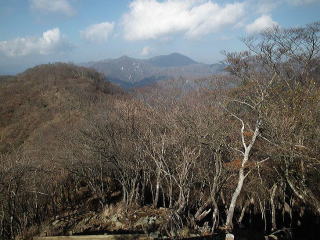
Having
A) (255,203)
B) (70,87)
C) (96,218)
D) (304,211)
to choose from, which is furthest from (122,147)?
(70,87)

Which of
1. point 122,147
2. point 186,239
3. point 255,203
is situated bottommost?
point 255,203

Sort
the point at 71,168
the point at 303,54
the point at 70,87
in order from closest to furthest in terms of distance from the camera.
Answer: the point at 71,168 → the point at 303,54 → the point at 70,87

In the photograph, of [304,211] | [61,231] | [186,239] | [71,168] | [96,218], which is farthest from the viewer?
[71,168]

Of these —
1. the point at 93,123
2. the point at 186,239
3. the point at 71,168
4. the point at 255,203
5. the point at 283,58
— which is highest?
the point at 283,58

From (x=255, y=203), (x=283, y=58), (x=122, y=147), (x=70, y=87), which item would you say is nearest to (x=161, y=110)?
(x=122, y=147)

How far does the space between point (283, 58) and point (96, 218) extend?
19.5m

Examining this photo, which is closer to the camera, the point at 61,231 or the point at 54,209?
the point at 61,231

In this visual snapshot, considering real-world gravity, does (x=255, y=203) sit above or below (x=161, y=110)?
below

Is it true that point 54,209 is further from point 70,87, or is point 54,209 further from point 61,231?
point 70,87

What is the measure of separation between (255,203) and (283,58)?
13.3m

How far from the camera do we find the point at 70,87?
76750 mm

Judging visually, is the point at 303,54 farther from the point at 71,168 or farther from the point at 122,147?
the point at 71,168

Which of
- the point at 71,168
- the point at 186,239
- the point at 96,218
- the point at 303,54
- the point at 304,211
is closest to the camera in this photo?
the point at 186,239

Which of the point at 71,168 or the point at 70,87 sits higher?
the point at 70,87
